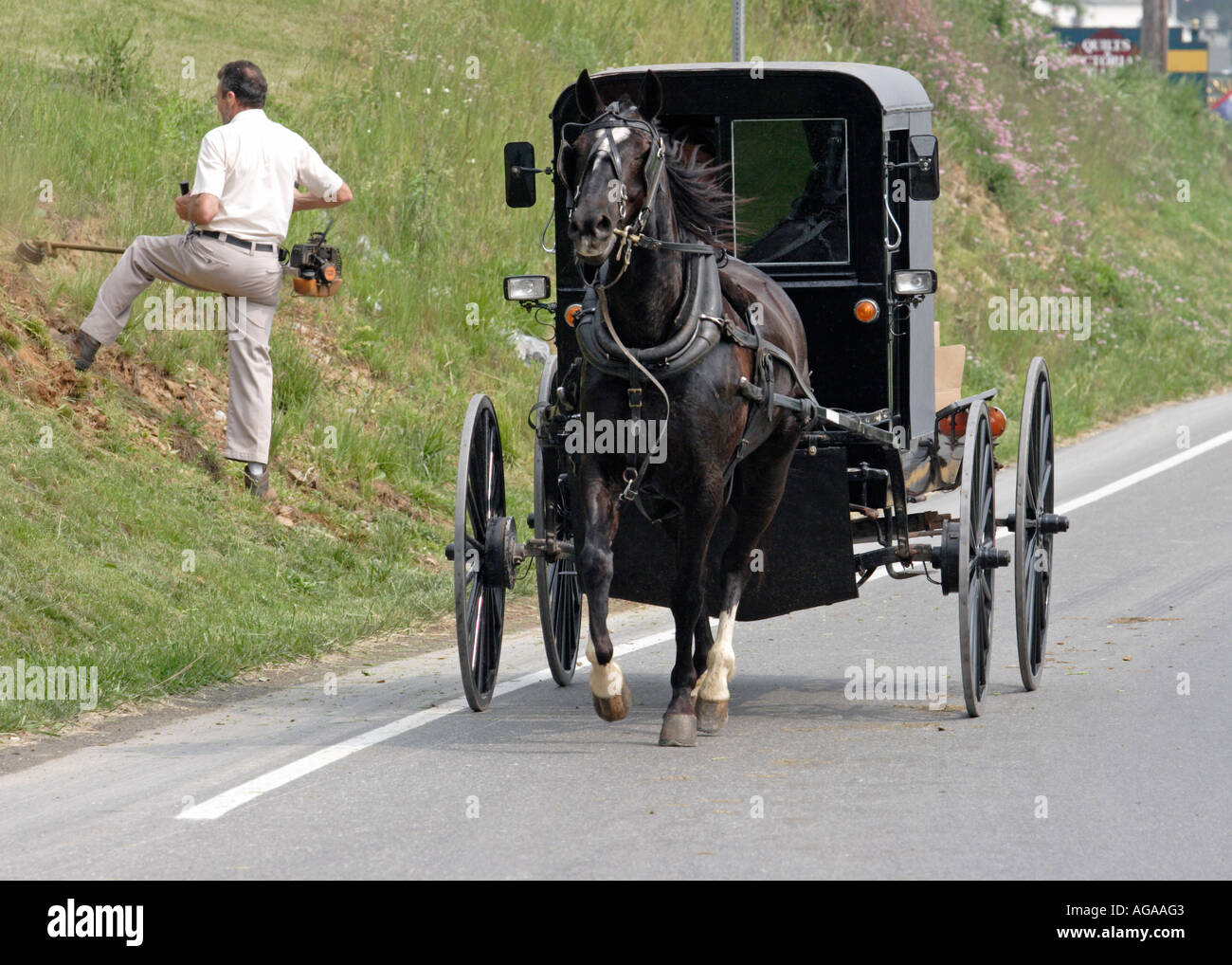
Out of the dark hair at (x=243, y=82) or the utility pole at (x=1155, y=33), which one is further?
the utility pole at (x=1155, y=33)

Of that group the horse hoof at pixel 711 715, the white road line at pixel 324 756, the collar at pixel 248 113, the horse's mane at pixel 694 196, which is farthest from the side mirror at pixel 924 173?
the collar at pixel 248 113

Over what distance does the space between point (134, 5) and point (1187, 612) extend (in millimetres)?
13163

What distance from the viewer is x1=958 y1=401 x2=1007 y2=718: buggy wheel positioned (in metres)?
7.75

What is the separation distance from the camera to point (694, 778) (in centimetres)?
695

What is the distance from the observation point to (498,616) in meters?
8.47

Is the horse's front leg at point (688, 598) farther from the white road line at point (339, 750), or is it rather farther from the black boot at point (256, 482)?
the black boot at point (256, 482)

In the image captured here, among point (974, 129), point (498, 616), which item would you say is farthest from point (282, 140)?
point (974, 129)

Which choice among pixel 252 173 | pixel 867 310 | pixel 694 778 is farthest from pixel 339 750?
pixel 252 173

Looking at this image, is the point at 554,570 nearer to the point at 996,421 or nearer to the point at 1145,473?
the point at 996,421

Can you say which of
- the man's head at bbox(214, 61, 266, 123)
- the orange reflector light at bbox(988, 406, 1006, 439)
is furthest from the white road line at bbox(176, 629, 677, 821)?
the man's head at bbox(214, 61, 266, 123)

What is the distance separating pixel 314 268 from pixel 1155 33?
102 feet

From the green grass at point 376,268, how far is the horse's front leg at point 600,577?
2418mm

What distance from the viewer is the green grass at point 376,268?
10.0 metres

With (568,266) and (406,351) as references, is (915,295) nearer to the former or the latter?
(568,266)
